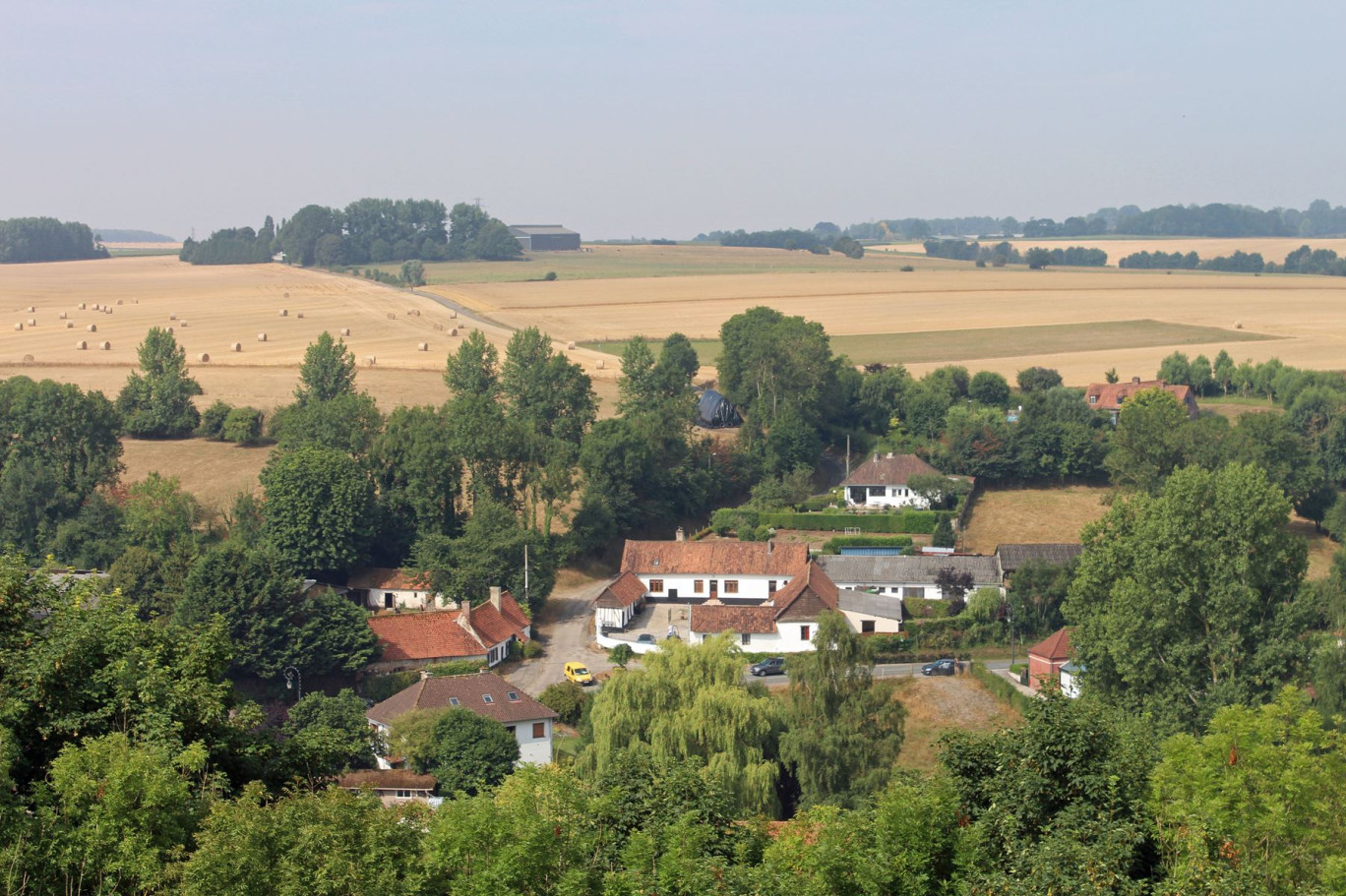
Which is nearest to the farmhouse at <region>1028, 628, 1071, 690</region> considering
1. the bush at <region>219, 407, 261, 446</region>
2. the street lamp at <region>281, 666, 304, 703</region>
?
the street lamp at <region>281, 666, 304, 703</region>

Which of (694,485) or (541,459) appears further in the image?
(694,485)

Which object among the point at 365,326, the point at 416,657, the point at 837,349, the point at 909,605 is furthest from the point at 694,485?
the point at 365,326

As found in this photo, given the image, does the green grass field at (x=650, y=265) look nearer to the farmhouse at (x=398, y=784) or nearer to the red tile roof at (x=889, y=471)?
the red tile roof at (x=889, y=471)

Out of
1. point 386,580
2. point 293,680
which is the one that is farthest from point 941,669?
point 386,580

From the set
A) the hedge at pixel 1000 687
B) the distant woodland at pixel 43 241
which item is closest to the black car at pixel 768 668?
the hedge at pixel 1000 687

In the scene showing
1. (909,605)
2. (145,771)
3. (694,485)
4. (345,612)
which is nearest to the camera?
(145,771)

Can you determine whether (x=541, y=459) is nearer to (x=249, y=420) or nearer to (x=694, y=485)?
(x=694, y=485)

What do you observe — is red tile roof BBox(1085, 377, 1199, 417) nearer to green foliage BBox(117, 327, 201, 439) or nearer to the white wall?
the white wall

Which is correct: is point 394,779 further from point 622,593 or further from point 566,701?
point 622,593
